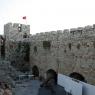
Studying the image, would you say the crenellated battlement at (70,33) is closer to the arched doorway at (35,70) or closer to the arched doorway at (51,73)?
the arched doorway at (51,73)

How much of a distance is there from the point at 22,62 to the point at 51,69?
3.51 meters

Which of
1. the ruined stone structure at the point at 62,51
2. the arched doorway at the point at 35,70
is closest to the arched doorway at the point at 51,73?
the ruined stone structure at the point at 62,51

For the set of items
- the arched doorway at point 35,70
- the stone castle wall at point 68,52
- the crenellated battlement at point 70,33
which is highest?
the crenellated battlement at point 70,33

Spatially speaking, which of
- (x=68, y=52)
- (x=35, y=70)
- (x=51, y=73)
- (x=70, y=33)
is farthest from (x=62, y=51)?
(x=35, y=70)

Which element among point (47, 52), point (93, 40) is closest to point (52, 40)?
point (47, 52)

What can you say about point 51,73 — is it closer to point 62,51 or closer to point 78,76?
point 62,51

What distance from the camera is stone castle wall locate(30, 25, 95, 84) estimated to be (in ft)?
36.5

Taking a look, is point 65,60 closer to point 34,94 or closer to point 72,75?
point 72,75

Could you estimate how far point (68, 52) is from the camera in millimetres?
12750

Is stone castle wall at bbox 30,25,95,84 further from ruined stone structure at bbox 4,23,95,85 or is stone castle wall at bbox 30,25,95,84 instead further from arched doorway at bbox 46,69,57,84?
arched doorway at bbox 46,69,57,84

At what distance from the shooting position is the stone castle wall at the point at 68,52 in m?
11.1

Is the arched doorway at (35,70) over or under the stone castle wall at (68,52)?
under

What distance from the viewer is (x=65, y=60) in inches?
515

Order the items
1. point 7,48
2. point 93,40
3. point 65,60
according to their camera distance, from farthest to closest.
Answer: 1. point 7,48
2. point 65,60
3. point 93,40
